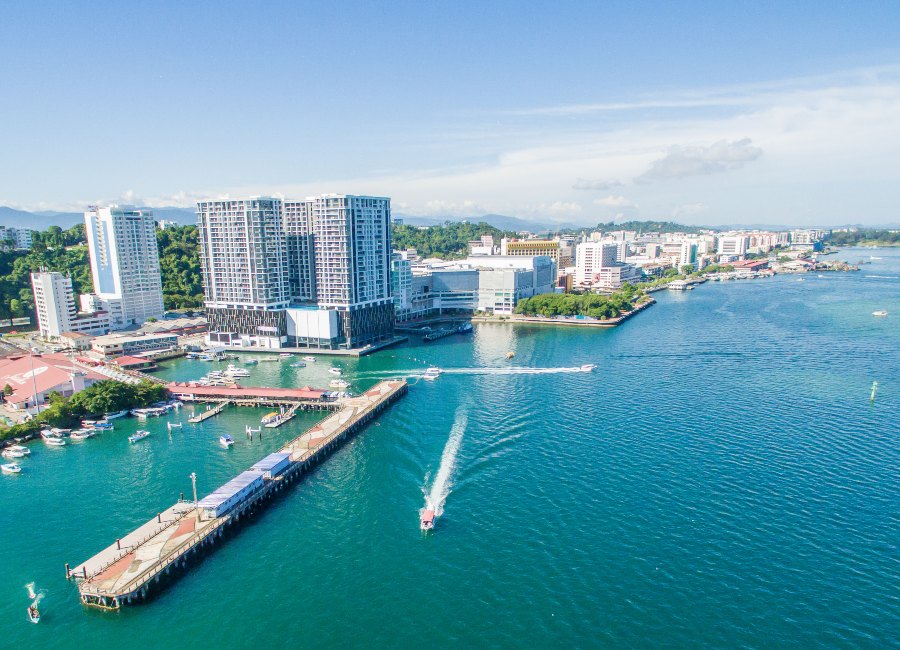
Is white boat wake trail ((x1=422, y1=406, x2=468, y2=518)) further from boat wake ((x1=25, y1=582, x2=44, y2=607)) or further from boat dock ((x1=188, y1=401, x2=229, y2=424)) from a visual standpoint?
boat dock ((x1=188, y1=401, x2=229, y2=424))

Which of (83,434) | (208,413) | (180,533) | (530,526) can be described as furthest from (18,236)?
(530,526)

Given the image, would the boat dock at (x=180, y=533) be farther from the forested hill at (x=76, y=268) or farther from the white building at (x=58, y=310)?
the forested hill at (x=76, y=268)

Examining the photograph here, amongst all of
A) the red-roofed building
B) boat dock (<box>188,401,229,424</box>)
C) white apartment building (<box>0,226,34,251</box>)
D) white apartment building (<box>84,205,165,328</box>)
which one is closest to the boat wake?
boat dock (<box>188,401,229,424</box>)

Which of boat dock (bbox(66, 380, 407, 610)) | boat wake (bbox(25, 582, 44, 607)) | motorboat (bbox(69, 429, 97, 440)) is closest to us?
boat wake (bbox(25, 582, 44, 607))

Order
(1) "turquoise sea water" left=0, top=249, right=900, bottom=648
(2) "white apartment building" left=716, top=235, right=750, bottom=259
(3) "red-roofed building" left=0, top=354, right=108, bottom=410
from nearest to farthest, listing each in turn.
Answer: (1) "turquoise sea water" left=0, top=249, right=900, bottom=648 < (3) "red-roofed building" left=0, top=354, right=108, bottom=410 < (2) "white apartment building" left=716, top=235, right=750, bottom=259

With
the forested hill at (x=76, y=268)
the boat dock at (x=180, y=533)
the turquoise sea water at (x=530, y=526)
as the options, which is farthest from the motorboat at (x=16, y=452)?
the forested hill at (x=76, y=268)

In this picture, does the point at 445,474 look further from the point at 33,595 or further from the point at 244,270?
the point at 244,270
